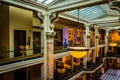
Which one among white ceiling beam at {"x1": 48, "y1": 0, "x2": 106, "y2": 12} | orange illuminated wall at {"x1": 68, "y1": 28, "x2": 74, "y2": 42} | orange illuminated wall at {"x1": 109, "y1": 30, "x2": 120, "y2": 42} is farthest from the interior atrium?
orange illuminated wall at {"x1": 109, "y1": 30, "x2": 120, "y2": 42}

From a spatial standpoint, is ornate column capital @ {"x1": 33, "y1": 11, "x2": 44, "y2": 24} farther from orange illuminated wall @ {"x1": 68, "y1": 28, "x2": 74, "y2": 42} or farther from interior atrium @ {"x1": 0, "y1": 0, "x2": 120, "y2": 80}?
orange illuminated wall @ {"x1": 68, "y1": 28, "x2": 74, "y2": 42}

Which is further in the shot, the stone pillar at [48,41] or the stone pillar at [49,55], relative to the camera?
the stone pillar at [49,55]

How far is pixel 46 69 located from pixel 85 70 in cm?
770

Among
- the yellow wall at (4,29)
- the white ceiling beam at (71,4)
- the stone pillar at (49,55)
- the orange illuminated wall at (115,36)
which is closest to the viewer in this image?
the white ceiling beam at (71,4)

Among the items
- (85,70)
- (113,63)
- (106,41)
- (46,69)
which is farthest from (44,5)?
(113,63)

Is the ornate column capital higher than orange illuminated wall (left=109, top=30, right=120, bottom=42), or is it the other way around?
the ornate column capital

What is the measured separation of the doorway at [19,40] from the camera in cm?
1080

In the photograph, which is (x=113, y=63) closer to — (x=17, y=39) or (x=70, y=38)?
(x=70, y=38)

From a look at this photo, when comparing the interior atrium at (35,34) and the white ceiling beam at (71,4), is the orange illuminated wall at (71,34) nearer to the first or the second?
the interior atrium at (35,34)

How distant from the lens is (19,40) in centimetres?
1130

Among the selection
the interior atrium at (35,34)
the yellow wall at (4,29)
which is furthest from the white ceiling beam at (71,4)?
the yellow wall at (4,29)

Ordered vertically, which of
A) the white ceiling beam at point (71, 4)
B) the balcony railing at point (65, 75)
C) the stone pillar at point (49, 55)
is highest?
the white ceiling beam at point (71, 4)

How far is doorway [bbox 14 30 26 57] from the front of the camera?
35.4ft

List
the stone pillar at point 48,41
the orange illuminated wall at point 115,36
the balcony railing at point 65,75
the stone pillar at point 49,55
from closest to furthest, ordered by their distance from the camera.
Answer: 1. the stone pillar at point 48,41
2. the stone pillar at point 49,55
3. the balcony railing at point 65,75
4. the orange illuminated wall at point 115,36
